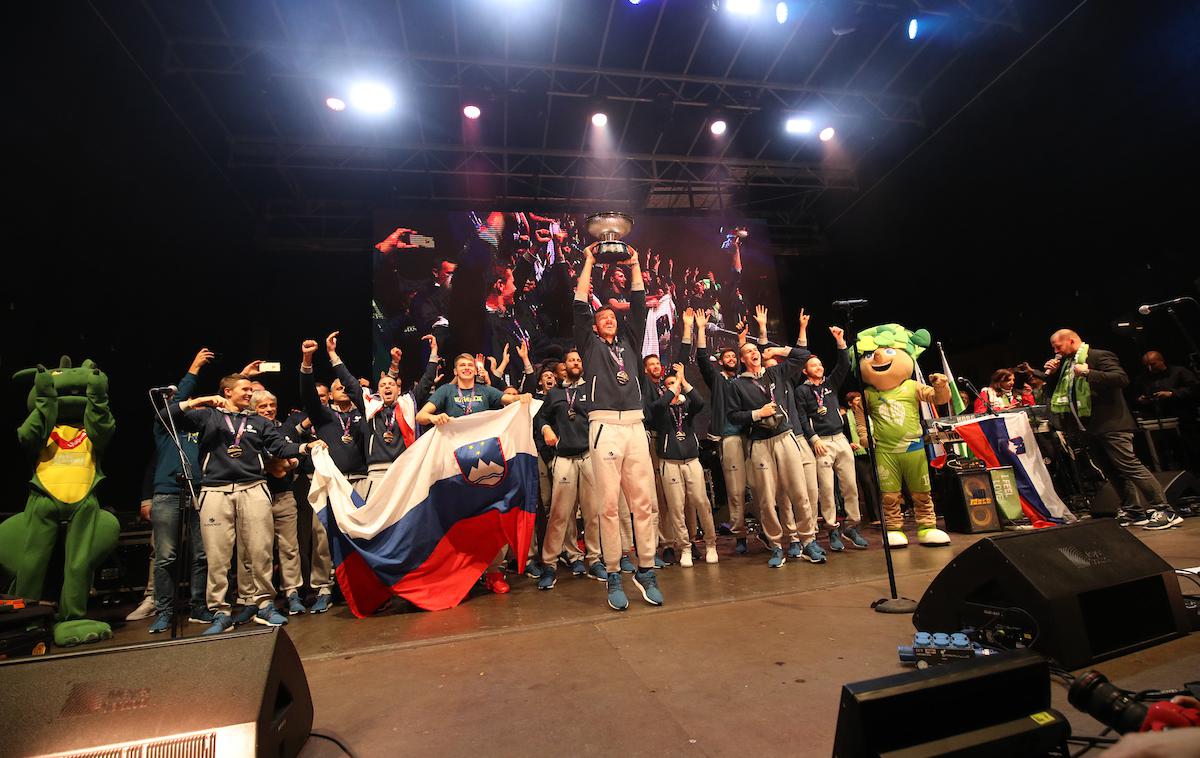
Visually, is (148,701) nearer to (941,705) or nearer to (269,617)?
(941,705)

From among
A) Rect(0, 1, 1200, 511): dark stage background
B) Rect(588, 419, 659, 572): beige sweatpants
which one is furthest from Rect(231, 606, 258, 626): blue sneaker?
Rect(0, 1, 1200, 511): dark stage background

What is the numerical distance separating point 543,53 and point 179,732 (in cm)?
906

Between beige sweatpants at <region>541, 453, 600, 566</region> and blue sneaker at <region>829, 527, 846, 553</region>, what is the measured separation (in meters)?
2.35

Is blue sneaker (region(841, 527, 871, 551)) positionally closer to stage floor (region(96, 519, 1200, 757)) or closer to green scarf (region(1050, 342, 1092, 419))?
stage floor (region(96, 519, 1200, 757))

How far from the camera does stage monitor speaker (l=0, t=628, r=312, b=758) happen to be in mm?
1386

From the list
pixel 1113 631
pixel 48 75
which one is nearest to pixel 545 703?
pixel 1113 631

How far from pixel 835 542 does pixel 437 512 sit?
3870 mm

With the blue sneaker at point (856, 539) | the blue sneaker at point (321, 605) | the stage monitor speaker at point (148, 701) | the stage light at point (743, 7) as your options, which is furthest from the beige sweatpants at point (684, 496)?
the stage light at point (743, 7)

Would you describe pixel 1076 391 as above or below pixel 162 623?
above

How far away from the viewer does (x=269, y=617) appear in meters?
4.03

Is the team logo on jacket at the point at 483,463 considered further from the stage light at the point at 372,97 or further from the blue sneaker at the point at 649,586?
the stage light at the point at 372,97

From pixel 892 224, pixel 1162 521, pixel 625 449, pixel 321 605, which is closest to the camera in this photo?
pixel 625 449

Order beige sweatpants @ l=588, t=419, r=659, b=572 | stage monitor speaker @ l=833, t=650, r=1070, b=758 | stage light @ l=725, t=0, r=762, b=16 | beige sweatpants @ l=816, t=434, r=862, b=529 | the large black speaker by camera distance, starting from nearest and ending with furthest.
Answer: stage monitor speaker @ l=833, t=650, r=1070, b=758
the large black speaker
beige sweatpants @ l=588, t=419, r=659, b=572
beige sweatpants @ l=816, t=434, r=862, b=529
stage light @ l=725, t=0, r=762, b=16

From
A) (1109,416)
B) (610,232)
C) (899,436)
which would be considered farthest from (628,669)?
(1109,416)
